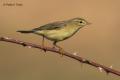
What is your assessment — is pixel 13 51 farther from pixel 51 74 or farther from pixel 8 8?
pixel 8 8

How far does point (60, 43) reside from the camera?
30.0ft

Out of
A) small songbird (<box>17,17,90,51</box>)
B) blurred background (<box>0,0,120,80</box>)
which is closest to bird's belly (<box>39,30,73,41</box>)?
small songbird (<box>17,17,90,51</box>)

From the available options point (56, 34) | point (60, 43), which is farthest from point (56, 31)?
point (60, 43)

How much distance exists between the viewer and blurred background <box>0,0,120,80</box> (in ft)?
25.8

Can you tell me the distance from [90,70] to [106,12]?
248 cm

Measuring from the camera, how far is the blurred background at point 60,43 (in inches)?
310

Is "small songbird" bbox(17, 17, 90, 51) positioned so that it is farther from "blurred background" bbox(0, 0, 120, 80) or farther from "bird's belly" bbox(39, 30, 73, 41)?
"blurred background" bbox(0, 0, 120, 80)

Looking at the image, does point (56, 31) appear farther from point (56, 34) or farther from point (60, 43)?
point (60, 43)

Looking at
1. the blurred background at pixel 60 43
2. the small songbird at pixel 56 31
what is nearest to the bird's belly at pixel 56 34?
the small songbird at pixel 56 31

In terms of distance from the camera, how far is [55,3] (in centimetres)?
997

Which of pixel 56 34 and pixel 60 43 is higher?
pixel 56 34

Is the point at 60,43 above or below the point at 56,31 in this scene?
below

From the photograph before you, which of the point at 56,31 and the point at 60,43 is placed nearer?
the point at 56,31

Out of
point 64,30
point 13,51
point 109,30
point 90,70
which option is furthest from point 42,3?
point 64,30
